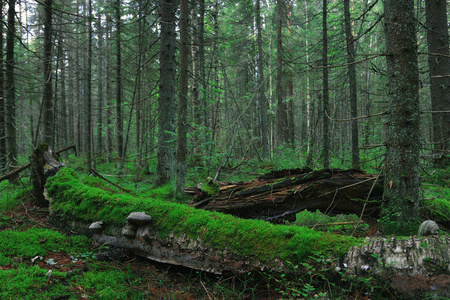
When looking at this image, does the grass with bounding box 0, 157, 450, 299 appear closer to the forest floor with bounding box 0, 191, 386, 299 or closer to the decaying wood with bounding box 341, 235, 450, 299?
the forest floor with bounding box 0, 191, 386, 299

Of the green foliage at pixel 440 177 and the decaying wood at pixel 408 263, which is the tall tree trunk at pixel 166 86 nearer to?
the decaying wood at pixel 408 263

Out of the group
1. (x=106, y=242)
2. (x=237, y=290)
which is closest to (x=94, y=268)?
(x=106, y=242)

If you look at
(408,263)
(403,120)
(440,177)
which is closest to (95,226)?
(408,263)

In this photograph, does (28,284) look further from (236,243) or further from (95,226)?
(236,243)

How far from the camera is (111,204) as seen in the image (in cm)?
405

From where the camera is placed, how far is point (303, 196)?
4094 mm

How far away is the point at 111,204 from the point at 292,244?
3021 mm

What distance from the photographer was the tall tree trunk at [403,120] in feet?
9.71

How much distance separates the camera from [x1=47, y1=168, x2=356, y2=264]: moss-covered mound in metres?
2.75

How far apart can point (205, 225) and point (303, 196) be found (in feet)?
6.01

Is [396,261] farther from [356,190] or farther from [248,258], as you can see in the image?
[356,190]

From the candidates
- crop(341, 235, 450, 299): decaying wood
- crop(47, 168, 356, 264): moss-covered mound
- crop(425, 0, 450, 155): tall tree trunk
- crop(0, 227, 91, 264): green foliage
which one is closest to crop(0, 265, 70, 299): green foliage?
crop(0, 227, 91, 264): green foliage

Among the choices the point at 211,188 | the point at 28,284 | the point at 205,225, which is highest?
the point at 211,188

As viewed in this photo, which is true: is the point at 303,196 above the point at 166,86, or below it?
below
